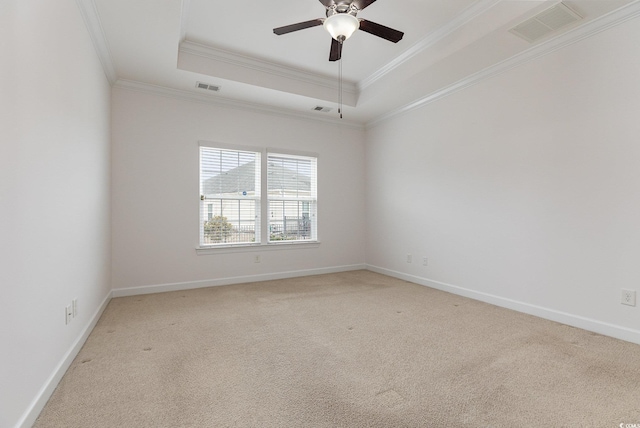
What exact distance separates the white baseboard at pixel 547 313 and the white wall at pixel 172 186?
2150 mm

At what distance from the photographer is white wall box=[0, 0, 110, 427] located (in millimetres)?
1373

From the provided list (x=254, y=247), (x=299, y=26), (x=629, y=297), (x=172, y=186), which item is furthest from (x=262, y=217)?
(x=629, y=297)

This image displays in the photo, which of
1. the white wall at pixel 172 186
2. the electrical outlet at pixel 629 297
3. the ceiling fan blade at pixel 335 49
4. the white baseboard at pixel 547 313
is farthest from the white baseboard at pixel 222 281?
the electrical outlet at pixel 629 297

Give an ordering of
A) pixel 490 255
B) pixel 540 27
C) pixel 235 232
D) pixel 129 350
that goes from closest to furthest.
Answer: pixel 129 350, pixel 540 27, pixel 490 255, pixel 235 232

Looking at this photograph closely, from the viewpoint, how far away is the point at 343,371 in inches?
81.7

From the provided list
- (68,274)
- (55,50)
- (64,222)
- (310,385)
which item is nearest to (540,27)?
(310,385)

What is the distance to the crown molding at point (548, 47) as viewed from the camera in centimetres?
259

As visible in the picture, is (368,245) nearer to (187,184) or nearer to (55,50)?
(187,184)

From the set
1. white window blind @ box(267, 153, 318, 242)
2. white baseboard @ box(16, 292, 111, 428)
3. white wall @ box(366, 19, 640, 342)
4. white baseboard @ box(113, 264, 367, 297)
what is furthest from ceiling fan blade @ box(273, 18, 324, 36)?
white baseboard @ box(113, 264, 367, 297)

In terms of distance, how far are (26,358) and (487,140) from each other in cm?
443

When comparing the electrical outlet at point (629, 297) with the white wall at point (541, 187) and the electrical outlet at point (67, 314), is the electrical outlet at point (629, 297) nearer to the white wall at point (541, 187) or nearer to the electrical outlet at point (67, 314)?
the white wall at point (541, 187)

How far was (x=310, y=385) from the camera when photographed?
1.91 metres

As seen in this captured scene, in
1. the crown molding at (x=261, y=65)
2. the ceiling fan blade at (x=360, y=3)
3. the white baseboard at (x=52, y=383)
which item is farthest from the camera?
the crown molding at (x=261, y=65)

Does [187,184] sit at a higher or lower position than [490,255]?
higher
